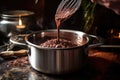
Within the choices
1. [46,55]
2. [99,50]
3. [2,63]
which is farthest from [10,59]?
[99,50]

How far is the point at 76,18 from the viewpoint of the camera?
128 cm

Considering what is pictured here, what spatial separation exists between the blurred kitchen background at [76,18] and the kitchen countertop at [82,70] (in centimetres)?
18

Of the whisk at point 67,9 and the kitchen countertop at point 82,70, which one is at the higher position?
the whisk at point 67,9

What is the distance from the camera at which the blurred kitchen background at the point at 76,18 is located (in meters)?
1.22

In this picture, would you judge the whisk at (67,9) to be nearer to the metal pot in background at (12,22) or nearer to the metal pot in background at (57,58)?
the metal pot in background at (57,58)

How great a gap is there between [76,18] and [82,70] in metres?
0.43

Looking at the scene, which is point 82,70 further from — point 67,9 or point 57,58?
point 67,9

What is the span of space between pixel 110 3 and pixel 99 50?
0.41 m

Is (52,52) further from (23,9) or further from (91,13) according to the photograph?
(23,9)

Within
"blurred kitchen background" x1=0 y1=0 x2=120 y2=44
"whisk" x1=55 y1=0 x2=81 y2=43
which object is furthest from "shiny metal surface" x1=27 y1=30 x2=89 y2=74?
"blurred kitchen background" x1=0 y1=0 x2=120 y2=44

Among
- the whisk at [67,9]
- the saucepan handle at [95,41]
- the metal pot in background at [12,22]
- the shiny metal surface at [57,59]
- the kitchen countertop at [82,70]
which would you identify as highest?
the whisk at [67,9]

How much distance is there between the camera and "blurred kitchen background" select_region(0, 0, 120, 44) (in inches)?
48.1

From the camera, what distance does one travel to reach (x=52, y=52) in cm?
82

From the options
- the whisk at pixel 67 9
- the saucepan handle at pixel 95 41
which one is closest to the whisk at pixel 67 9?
the whisk at pixel 67 9
